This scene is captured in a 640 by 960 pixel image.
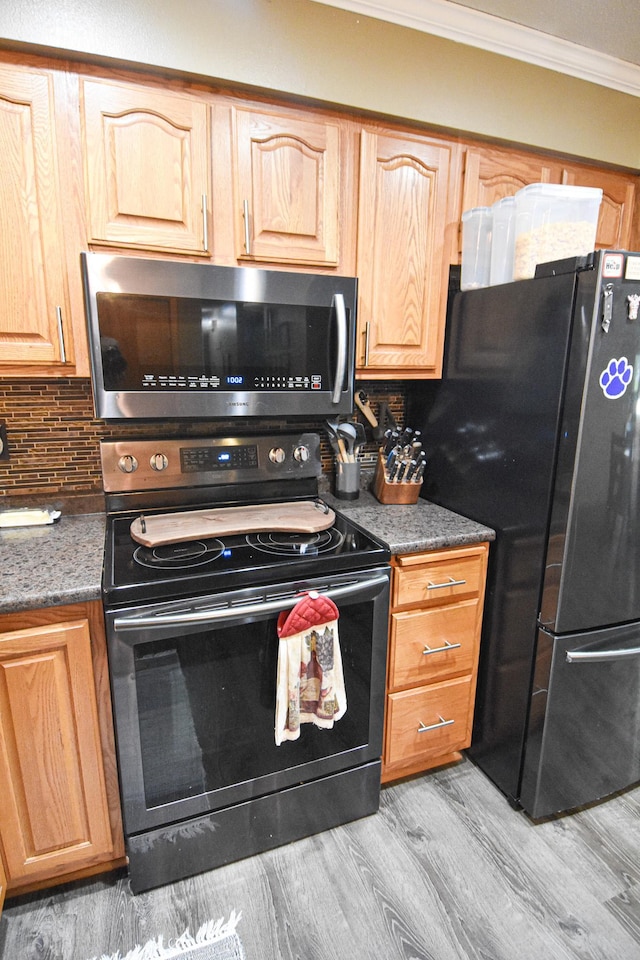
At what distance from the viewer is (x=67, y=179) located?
4.15 ft

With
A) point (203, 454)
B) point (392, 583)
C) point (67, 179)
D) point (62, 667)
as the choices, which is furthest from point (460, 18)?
point (62, 667)

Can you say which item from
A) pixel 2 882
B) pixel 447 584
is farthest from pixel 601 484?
pixel 2 882

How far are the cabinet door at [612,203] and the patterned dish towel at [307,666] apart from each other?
170 cm

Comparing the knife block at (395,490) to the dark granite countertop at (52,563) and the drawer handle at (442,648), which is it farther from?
the dark granite countertop at (52,563)

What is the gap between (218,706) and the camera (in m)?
1.32

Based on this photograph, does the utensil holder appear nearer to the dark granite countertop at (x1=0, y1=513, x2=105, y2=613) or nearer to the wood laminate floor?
the dark granite countertop at (x1=0, y1=513, x2=105, y2=613)

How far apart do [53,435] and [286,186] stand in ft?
3.50

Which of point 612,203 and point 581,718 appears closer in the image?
point 581,718

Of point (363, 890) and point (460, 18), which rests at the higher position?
point (460, 18)

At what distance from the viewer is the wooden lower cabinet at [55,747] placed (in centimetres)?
116

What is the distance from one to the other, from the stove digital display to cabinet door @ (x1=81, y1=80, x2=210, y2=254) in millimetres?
624

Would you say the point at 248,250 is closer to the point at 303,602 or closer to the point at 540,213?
the point at 540,213

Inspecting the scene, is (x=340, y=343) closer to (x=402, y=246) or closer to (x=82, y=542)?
(x=402, y=246)

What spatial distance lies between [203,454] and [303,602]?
0.68 meters
